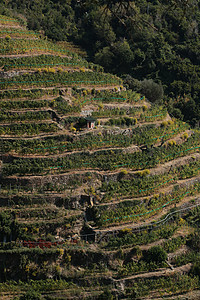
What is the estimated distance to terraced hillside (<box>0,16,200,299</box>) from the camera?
26641 mm

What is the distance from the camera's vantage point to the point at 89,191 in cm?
2992

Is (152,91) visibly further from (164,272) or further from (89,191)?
(164,272)

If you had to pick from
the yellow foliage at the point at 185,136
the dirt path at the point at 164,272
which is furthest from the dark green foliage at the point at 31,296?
the yellow foliage at the point at 185,136

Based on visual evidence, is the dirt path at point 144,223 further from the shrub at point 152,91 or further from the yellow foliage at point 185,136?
the shrub at point 152,91

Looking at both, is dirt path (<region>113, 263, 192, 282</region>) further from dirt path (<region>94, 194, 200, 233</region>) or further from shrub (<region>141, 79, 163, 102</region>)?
shrub (<region>141, 79, 163, 102</region>)

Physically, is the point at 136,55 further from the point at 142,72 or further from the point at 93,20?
the point at 93,20

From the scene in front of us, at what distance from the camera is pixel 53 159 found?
30.1m

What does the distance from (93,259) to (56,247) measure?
230 cm

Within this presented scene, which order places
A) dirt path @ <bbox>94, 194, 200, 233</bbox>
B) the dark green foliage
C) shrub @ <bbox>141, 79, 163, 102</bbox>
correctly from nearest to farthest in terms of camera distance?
the dark green foliage < dirt path @ <bbox>94, 194, 200, 233</bbox> < shrub @ <bbox>141, 79, 163, 102</bbox>

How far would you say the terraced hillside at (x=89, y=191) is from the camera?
87.4 feet

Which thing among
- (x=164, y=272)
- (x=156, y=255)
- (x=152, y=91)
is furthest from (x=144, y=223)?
(x=152, y=91)

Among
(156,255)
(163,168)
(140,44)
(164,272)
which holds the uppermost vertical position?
(140,44)

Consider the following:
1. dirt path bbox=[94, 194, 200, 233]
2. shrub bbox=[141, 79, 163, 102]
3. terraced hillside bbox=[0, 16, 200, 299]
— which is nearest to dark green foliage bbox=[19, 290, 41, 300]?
terraced hillside bbox=[0, 16, 200, 299]

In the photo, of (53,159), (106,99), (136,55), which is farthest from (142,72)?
(53,159)
